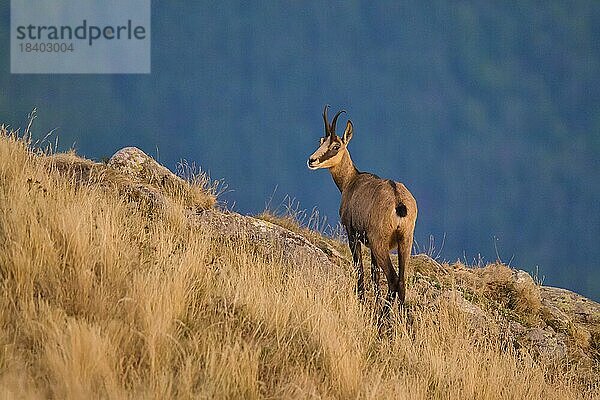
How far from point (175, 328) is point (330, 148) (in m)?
5.58

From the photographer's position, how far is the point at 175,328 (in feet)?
15.3

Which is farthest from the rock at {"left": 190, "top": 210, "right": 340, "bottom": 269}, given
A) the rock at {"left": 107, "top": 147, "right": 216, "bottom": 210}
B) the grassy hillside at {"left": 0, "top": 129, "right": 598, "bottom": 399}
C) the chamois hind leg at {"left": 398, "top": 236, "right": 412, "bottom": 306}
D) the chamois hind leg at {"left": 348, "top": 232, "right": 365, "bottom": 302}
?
the grassy hillside at {"left": 0, "top": 129, "right": 598, "bottom": 399}

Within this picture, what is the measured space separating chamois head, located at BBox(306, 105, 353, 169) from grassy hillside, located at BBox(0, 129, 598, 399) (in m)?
2.86

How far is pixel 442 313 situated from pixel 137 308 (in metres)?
4.09

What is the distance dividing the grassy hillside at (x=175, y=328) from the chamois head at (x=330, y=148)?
2.86 meters

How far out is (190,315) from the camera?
16.4 feet

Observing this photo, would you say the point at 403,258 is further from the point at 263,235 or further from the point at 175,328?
the point at 175,328

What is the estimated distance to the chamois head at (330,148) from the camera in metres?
9.80

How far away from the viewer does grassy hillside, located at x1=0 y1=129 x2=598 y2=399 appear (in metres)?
4.03

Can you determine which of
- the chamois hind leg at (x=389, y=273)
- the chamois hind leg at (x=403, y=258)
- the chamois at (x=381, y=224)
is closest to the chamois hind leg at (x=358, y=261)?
the chamois at (x=381, y=224)

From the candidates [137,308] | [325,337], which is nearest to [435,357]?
[325,337]

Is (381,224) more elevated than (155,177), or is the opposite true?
(155,177)

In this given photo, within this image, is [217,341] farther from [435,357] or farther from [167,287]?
[435,357]

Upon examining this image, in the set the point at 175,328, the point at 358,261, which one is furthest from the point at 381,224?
the point at 175,328
